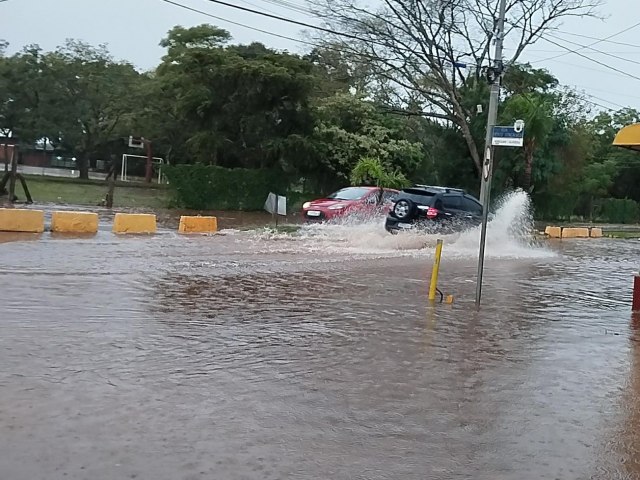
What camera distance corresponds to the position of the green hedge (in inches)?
1287

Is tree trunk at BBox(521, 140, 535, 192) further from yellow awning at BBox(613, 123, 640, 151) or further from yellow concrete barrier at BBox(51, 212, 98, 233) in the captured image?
yellow awning at BBox(613, 123, 640, 151)

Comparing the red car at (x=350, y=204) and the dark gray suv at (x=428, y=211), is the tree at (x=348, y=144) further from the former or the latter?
the dark gray suv at (x=428, y=211)

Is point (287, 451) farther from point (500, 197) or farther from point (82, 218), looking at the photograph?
point (500, 197)

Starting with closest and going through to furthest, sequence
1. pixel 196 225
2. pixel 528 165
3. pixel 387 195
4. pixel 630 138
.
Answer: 1. pixel 630 138
2. pixel 196 225
3. pixel 387 195
4. pixel 528 165

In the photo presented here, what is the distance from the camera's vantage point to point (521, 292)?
46.7ft

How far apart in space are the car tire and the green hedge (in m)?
13.4

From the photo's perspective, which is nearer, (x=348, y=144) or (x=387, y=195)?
(x=387, y=195)

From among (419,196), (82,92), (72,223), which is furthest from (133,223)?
(82,92)

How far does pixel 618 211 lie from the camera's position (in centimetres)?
5647

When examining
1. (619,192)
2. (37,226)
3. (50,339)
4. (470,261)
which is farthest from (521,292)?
(619,192)

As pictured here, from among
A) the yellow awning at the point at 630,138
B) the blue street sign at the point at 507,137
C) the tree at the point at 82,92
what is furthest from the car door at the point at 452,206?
the tree at the point at 82,92

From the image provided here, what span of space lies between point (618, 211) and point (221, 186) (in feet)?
111

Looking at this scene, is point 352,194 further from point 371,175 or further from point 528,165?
point 528,165

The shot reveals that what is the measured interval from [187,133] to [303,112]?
6930 millimetres
